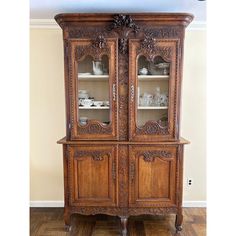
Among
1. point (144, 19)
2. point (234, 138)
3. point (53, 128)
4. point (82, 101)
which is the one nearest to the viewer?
point (234, 138)

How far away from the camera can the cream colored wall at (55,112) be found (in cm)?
298

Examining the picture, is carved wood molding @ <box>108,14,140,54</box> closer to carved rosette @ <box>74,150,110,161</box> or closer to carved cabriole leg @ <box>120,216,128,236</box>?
carved rosette @ <box>74,150,110,161</box>

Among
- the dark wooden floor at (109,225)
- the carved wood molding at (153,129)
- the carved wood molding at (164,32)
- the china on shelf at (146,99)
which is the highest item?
the carved wood molding at (164,32)

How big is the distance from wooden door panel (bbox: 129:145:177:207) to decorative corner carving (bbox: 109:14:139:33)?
44.6 inches

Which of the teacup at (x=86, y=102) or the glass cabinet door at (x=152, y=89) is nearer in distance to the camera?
the glass cabinet door at (x=152, y=89)

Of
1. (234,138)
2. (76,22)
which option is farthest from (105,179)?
(234,138)

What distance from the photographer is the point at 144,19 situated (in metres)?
2.36

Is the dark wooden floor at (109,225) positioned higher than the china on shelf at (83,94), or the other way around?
the china on shelf at (83,94)

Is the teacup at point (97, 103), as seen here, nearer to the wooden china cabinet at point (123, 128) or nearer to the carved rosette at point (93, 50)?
the wooden china cabinet at point (123, 128)

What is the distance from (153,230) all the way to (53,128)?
5.24ft

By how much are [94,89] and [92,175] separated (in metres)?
0.85

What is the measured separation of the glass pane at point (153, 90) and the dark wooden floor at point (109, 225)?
1080 millimetres

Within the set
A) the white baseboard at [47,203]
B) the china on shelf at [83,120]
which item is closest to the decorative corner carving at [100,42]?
the china on shelf at [83,120]
